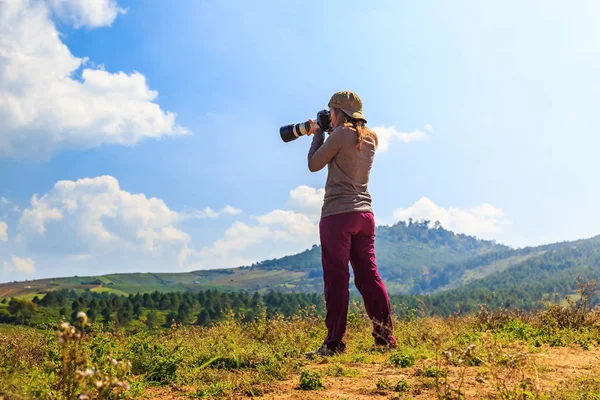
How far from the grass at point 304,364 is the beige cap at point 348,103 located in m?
2.89

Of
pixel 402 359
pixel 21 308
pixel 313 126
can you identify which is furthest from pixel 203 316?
pixel 402 359

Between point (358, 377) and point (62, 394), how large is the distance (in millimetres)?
2852

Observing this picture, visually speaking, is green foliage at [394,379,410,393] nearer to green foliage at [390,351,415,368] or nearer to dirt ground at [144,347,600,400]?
dirt ground at [144,347,600,400]

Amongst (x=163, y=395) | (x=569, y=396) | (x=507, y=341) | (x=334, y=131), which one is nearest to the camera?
(x=569, y=396)

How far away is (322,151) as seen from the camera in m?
6.41

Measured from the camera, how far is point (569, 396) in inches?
171

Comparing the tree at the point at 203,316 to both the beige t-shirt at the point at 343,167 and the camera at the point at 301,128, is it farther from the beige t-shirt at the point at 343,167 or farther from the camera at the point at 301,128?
the beige t-shirt at the point at 343,167

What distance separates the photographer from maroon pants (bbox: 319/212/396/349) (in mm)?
6430

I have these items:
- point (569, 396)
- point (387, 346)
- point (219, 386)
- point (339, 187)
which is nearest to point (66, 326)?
point (219, 386)

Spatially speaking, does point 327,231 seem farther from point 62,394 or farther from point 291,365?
point 62,394

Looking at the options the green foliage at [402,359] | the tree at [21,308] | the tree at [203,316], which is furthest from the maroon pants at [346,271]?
Result: the tree at [21,308]

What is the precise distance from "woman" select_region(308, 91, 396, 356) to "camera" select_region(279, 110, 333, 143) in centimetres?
11

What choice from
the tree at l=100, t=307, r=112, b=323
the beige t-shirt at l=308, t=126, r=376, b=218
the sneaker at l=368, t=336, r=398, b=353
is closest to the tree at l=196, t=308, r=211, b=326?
the tree at l=100, t=307, r=112, b=323

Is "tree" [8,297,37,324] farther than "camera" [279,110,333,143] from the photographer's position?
Yes
